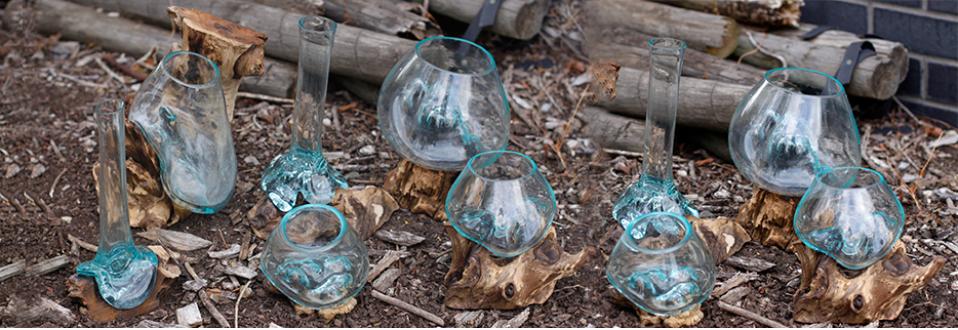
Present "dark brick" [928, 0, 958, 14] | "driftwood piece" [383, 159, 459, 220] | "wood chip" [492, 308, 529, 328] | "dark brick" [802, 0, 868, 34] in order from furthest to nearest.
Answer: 1. "dark brick" [802, 0, 868, 34]
2. "dark brick" [928, 0, 958, 14]
3. "driftwood piece" [383, 159, 459, 220]
4. "wood chip" [492, 308, 529, 328]

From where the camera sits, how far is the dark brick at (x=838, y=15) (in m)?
4.62

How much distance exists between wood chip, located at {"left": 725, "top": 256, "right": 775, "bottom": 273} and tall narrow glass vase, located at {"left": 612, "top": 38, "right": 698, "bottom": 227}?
0.26 meters

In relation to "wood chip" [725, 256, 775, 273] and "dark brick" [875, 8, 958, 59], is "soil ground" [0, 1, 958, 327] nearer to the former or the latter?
"wood chip" [725, 256, 775, 273]

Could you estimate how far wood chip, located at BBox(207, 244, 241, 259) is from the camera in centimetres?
353

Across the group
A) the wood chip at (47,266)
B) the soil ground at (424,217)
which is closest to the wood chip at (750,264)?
the soil ground at (424,217)

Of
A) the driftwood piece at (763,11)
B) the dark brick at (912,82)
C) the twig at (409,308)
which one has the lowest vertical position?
the twig at (409,308)

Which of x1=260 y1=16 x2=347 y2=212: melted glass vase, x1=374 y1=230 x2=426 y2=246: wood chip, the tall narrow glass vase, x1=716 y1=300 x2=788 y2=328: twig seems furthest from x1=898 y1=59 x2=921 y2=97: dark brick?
x1=260 y1=16 x2=347 y2=212: melted glass vase

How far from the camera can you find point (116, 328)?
10.3ft

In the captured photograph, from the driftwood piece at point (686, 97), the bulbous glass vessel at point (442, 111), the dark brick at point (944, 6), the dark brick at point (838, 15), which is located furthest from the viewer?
the dark brick at point (838, 15)

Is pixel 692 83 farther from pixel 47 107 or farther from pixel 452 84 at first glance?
pixel 47 107

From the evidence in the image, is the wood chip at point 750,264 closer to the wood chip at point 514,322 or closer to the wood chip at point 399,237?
the wood chip at point 514,322

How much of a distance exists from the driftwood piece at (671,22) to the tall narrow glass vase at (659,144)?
95cm

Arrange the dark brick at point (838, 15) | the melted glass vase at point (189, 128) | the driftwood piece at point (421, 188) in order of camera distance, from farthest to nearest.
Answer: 1. the dark brick at point (838, 15)
2. the driftwood piece at point (421, 188)
3. the melted glass vase at point (189, 128)

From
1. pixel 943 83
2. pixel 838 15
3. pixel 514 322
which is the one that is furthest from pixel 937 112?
pixel 514 322
